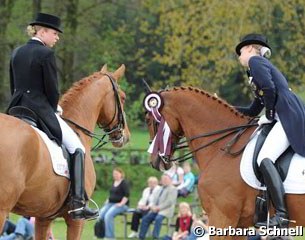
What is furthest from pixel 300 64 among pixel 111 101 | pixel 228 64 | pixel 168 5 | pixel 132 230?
pixel 111 101


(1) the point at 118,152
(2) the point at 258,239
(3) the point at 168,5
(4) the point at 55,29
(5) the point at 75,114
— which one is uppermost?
(3) the point at 168,5

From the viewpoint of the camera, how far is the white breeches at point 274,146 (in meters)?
9.23

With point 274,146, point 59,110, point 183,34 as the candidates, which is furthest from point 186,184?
point 274,146

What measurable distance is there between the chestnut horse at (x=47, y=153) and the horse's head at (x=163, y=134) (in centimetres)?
80

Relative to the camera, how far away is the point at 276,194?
9.04 m

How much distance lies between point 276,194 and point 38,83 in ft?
9.49

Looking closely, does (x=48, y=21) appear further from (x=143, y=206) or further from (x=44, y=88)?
(x=143, y=206)

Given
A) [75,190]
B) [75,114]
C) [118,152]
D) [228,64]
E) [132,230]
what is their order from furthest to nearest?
[118,152], [228,64], [132,230], [75,114], [75,190]

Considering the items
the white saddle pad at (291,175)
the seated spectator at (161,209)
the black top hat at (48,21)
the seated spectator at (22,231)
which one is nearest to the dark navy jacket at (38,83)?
the black top hat at (48,21)

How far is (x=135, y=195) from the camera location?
2922 cm

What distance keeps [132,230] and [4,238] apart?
3.74 meters

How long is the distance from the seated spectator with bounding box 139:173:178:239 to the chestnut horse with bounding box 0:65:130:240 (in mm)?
7750

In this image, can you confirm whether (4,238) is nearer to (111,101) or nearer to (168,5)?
(111,101)

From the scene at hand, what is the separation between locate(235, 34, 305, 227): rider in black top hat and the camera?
909cm
